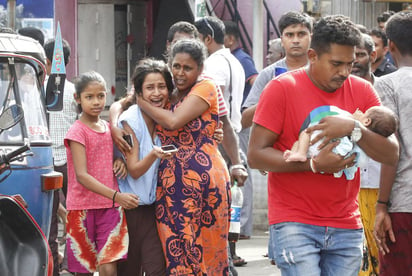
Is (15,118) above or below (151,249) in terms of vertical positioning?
above

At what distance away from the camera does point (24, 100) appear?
24.9 feet

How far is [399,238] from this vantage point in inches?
232

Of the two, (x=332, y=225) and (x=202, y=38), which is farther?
(x=202, y=38)

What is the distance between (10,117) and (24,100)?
2413 millimetres

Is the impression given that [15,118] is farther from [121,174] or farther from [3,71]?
[3,71]

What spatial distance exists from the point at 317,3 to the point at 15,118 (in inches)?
520

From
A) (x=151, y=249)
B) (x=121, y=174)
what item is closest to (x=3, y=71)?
(x=121, y=174)

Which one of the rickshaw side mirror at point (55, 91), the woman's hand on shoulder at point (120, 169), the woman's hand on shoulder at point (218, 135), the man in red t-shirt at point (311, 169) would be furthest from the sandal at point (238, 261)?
the man in red t-shirt at point (311, 169)

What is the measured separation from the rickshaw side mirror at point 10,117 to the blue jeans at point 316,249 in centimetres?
147

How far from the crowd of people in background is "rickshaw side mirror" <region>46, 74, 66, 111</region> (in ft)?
2.99

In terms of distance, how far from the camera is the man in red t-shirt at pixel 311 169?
5105mm

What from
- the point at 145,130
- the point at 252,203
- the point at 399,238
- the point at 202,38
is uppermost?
the point at 202,38

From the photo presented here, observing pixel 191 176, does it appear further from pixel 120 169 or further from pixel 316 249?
pixel 316 249

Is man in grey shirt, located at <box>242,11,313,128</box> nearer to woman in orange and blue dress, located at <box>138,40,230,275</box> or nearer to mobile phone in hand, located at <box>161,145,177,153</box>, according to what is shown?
woman in orange and blue dress, located at <box>138,40,230,275</box>
